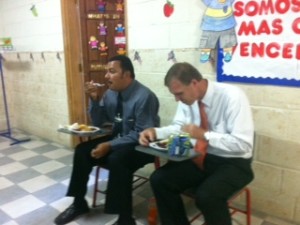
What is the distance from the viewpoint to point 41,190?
2639 millimetres

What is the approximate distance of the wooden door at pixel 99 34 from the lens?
3.62m

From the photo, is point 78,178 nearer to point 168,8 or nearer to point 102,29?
point 168,8

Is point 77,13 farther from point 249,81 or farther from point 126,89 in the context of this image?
point 249,81

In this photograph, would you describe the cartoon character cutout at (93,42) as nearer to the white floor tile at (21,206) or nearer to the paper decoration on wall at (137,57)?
the paper decoration on wall at (137,57)

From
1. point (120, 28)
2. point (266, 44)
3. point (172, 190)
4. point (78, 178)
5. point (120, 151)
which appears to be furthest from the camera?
point (120, 28)

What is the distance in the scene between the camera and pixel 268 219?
210 centimetres

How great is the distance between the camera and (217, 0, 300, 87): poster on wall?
1.81 meters

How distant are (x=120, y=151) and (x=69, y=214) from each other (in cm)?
62

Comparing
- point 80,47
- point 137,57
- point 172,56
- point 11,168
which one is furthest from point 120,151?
point 80,47

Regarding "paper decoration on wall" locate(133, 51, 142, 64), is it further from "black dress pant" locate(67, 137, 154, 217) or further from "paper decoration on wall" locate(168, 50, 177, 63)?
"black dress pant" locate(67, 137, 154, 217)

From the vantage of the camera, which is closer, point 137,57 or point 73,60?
point 137,57

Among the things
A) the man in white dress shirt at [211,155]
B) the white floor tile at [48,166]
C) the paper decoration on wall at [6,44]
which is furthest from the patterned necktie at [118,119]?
the paper decoration on wall at [6,44]

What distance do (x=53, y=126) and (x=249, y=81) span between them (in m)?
2.73

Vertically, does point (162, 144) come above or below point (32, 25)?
below
